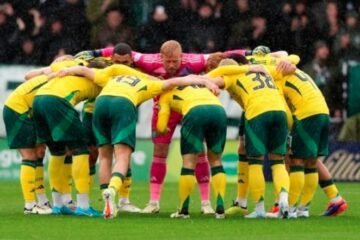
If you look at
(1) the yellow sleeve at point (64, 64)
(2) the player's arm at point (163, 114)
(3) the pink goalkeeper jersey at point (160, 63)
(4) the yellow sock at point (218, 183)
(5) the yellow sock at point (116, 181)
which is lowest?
(4) the yellow sock at point (218, 183)

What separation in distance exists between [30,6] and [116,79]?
10223mm

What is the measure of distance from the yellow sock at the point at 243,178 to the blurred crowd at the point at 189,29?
836cm

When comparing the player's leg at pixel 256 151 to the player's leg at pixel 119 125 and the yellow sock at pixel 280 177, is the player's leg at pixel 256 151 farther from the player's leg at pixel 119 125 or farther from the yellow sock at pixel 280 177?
the player's leg at pixel 119 125

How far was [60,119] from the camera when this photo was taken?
57.8 feet

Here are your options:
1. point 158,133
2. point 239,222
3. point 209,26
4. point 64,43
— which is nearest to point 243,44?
point 209,26

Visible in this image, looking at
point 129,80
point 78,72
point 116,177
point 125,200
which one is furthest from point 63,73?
point 125,200

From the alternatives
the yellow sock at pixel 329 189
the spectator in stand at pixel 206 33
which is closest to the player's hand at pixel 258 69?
the yellow sock at pixel 329 189

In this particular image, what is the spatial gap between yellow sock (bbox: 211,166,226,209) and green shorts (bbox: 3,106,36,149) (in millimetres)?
2513

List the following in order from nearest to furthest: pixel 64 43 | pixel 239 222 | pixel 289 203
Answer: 1. pixel 239 222
2. pixel 289 203
3. pixel 64 43

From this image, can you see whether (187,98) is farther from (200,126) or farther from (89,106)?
(89,106)

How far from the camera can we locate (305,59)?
27.7 meters

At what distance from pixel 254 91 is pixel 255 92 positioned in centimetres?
2

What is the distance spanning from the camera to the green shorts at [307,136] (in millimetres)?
17797

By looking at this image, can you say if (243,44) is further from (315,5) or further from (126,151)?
(126,151)
